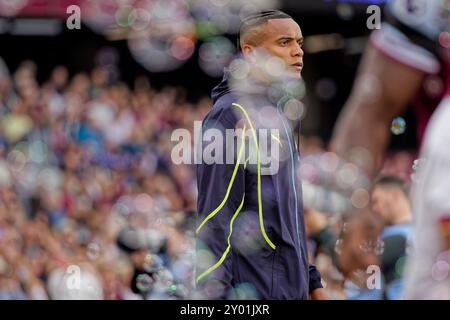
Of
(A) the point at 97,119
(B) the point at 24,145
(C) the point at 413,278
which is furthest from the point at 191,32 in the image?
(C) the point at 413,278

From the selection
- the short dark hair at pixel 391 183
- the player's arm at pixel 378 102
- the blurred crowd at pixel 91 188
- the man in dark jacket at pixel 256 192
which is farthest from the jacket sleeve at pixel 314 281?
the short dark hair at pixel 391 183

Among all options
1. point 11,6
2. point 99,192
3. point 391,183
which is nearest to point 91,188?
point 99,192

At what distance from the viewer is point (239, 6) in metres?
7.68

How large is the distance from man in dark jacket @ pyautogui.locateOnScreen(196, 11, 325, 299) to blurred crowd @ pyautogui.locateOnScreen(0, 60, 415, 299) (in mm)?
1370

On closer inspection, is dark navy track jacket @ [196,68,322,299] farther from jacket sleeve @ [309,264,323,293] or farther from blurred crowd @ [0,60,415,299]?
blurred crowd @ [0,60,415,299]

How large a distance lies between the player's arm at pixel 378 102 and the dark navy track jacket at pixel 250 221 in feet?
1.92

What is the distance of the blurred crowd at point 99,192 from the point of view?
5789mm

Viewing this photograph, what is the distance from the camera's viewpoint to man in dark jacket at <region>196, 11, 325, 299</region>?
9.82ft

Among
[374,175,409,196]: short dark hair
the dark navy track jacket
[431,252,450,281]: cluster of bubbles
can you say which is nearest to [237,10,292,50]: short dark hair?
the dark navy track jacket

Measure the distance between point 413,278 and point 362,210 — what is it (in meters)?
0.64

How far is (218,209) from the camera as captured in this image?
9.88 ft

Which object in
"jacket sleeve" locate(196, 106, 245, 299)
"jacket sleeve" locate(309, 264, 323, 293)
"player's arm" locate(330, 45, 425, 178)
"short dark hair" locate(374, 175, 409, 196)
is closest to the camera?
"player's arm" locate(330, 45, 425, 178)
